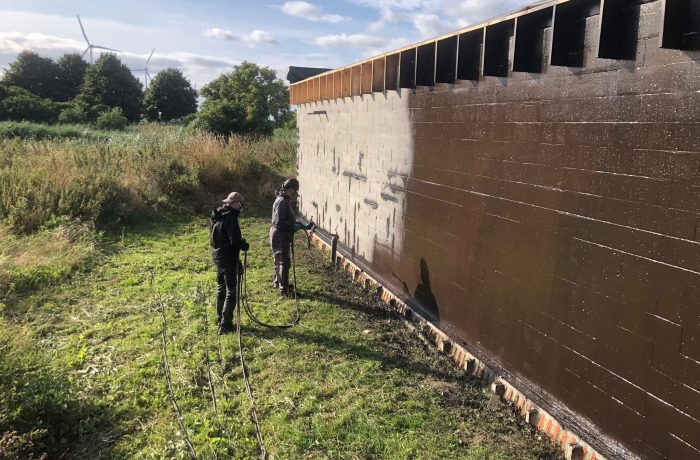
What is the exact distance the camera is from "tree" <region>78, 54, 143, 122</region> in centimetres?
4969

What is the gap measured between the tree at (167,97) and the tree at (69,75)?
28.4 ft

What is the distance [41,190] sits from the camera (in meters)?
11.9

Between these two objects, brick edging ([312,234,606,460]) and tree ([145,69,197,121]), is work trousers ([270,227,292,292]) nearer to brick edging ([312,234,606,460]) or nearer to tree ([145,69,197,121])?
brick edging ([312,234,606,460])

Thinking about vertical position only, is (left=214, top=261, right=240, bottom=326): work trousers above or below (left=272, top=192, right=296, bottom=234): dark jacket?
below

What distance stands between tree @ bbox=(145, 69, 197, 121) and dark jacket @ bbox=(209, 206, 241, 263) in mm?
51743

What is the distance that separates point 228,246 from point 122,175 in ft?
32.8

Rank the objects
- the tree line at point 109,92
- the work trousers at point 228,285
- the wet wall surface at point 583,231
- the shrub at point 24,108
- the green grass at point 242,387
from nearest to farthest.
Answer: the wet wall surface at point 583,231 → the green grass at point 242,387 → the work trousers at point 228,285 → the tree line at point 109,92 → the shrub at point 24,108

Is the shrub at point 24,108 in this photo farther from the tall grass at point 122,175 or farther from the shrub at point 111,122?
the tall grass at point 122,175

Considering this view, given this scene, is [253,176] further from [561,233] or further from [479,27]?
[561,233]

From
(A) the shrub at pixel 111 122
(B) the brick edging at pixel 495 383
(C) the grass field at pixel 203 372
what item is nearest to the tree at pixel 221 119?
(A) the shrub at pixel 111 122

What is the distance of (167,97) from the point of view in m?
53.2

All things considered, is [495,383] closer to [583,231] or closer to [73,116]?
[583,231]

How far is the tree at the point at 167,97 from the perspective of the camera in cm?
5284

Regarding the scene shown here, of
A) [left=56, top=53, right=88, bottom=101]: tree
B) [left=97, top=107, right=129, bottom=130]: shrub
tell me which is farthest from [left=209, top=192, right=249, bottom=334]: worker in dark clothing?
[left=56, top=53, right=88, bottom=101]: tree
